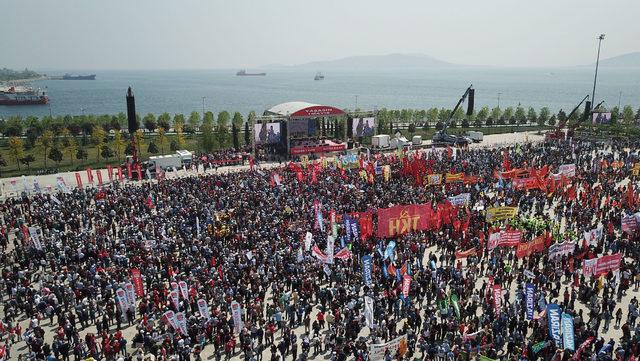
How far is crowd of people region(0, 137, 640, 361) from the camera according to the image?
16156 mm

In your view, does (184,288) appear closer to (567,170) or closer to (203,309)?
(203,309)

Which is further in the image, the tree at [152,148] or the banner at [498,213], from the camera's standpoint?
the tree at [152,148]

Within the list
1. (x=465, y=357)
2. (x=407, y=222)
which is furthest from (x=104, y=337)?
(x=407, y=222)

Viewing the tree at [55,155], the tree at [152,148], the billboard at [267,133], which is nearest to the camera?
the tree at [55,155]

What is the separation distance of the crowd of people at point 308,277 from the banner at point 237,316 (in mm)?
66

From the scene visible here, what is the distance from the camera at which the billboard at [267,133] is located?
50.4m

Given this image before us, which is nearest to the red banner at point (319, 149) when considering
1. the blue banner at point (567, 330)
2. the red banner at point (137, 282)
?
the red banner at point (137, 282)

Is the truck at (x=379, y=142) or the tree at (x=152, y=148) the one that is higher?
the truck at (x=379, y=142)

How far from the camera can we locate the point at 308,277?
20.4 m

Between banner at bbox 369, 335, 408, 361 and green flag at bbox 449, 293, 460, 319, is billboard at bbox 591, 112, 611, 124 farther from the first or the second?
banner at bbox 369, 335, 408, 361

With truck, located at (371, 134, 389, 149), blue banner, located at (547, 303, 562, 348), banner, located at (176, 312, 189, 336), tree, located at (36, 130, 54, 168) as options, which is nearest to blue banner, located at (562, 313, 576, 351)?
blue banner, located at (547, 303, 562, 348)

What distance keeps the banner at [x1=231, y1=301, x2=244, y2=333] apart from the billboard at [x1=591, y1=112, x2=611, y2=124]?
65.9 m

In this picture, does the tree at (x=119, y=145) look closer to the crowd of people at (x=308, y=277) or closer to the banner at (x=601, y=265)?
the crowd of people at (x=308, y=277)

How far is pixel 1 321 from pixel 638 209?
104 ft
